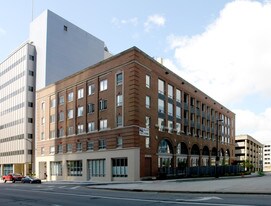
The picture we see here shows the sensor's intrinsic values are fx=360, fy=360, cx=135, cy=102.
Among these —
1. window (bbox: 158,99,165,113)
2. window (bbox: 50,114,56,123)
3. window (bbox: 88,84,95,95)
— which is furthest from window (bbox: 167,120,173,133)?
window (bbox: 50,114,56,123)

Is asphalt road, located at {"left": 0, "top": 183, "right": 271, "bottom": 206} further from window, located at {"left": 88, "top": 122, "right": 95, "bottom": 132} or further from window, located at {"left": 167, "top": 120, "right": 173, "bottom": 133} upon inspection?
window, located at {"left": 167, "top": 120, "right": 173, "bottom": 133}

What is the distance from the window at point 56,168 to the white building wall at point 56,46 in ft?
67.9

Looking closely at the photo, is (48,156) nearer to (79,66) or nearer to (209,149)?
(79,66)

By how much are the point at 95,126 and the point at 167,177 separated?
Result: 12.9 meters

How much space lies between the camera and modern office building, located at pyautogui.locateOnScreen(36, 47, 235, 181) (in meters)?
46.8

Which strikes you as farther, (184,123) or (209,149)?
(209,149)

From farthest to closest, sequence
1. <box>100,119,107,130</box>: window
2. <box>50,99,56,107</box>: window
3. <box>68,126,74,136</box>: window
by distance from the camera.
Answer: <box>50,99,56,107</box>: window, <box>68,126,74,136</box>: window, <box>100,119,107,130</box>: window

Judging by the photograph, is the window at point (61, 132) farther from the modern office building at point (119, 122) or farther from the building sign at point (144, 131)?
the building sign at point (144, 131)

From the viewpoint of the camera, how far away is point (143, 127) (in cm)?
4725

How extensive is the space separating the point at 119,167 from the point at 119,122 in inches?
233

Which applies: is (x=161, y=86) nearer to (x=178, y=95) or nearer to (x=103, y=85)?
(x=178, y=95)

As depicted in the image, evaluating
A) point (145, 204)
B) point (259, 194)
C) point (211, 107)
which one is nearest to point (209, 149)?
point (211, 107)

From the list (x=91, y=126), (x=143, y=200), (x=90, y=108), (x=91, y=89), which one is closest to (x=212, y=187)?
(x=143, y=200)

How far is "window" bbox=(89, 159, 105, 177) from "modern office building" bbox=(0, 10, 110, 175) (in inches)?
1183
